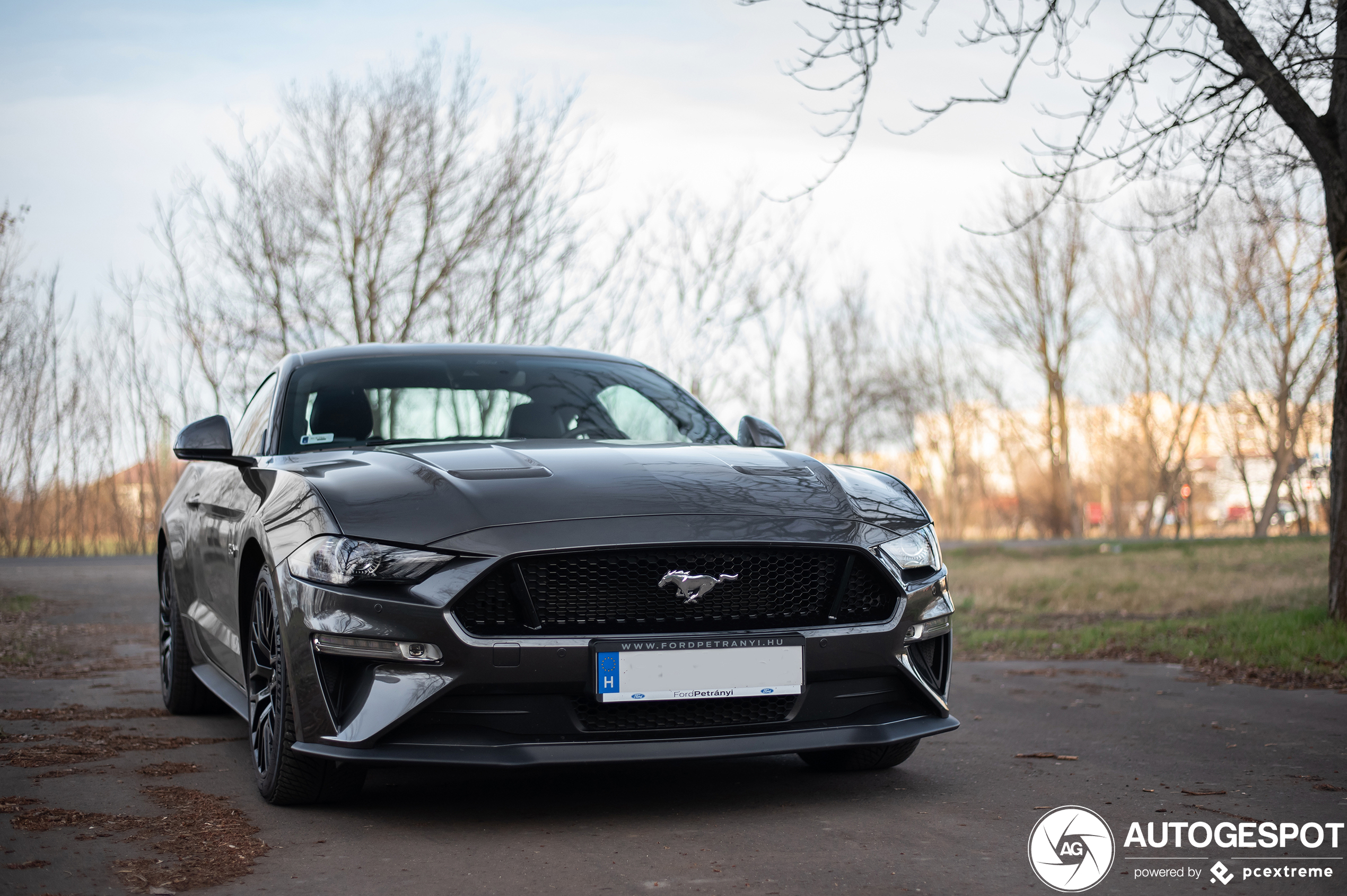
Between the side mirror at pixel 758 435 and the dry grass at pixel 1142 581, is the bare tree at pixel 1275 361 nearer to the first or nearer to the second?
the dry grass at pixel 1142 581

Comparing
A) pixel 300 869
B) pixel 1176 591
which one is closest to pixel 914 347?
pixel 1176 591

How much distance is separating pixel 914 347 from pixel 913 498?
1483 inches

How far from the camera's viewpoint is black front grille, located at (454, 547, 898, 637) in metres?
3.13

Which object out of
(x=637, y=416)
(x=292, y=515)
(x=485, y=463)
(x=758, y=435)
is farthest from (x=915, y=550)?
(x=292, y=515)

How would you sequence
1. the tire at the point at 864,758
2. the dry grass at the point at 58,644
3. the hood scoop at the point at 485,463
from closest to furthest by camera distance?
the hood scoop at the point at 485,463 → the tire at the point at 864,758 → the dry grass at the point at 58,644

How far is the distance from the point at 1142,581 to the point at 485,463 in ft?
38.6

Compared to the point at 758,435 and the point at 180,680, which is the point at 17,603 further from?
the point at 758,435

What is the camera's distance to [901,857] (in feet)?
9.54

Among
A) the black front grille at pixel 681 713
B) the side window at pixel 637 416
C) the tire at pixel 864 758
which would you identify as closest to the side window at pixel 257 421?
the side window at pixel 637 416

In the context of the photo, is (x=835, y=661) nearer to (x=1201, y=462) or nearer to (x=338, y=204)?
(x=338, y=204)

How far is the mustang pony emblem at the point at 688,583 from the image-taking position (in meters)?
3.20

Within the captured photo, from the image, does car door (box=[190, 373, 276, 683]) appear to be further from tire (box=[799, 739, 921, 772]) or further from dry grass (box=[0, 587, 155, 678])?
dry grass (box=[0, 587, 155, 678])

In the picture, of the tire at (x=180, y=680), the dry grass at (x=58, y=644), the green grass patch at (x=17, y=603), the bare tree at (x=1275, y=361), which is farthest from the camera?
the bare tree at (x=1275, y=361)

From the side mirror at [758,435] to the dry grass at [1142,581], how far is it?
5.44 metres
